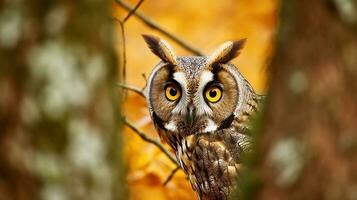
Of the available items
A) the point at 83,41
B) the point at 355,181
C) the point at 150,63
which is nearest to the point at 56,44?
the point at 83,41

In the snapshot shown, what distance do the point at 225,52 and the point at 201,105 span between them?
0.83ft

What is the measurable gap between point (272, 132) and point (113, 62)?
0.32 metres

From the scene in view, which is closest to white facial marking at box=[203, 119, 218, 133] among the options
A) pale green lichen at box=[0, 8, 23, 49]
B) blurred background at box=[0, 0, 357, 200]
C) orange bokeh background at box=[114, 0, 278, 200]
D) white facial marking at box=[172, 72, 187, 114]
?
white facial marking at box=[172, 72, 187, 114]

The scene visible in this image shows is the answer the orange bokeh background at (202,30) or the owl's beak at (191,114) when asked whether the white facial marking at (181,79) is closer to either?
the owl's beak at (191,114)

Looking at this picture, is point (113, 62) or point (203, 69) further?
point (203, 69)

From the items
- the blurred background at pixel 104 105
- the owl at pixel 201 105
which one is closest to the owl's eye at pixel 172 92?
the owl at pixel 201 105

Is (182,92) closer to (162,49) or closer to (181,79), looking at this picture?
(181,79)

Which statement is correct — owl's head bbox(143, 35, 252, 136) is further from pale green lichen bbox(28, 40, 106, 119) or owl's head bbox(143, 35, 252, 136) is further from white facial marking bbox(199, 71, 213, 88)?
pale green lichen bbox(28, 40, 106, 119)

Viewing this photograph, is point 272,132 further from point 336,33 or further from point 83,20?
point 83,20

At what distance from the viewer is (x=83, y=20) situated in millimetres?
2049

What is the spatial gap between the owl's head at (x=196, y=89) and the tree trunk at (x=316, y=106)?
111 inches

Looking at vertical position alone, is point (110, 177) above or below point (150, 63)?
below

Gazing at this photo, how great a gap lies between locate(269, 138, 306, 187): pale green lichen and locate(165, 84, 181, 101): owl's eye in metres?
2.94

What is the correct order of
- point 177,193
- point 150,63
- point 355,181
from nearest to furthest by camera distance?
1. point 355,181
2. point 177,193
3. point 150,63
